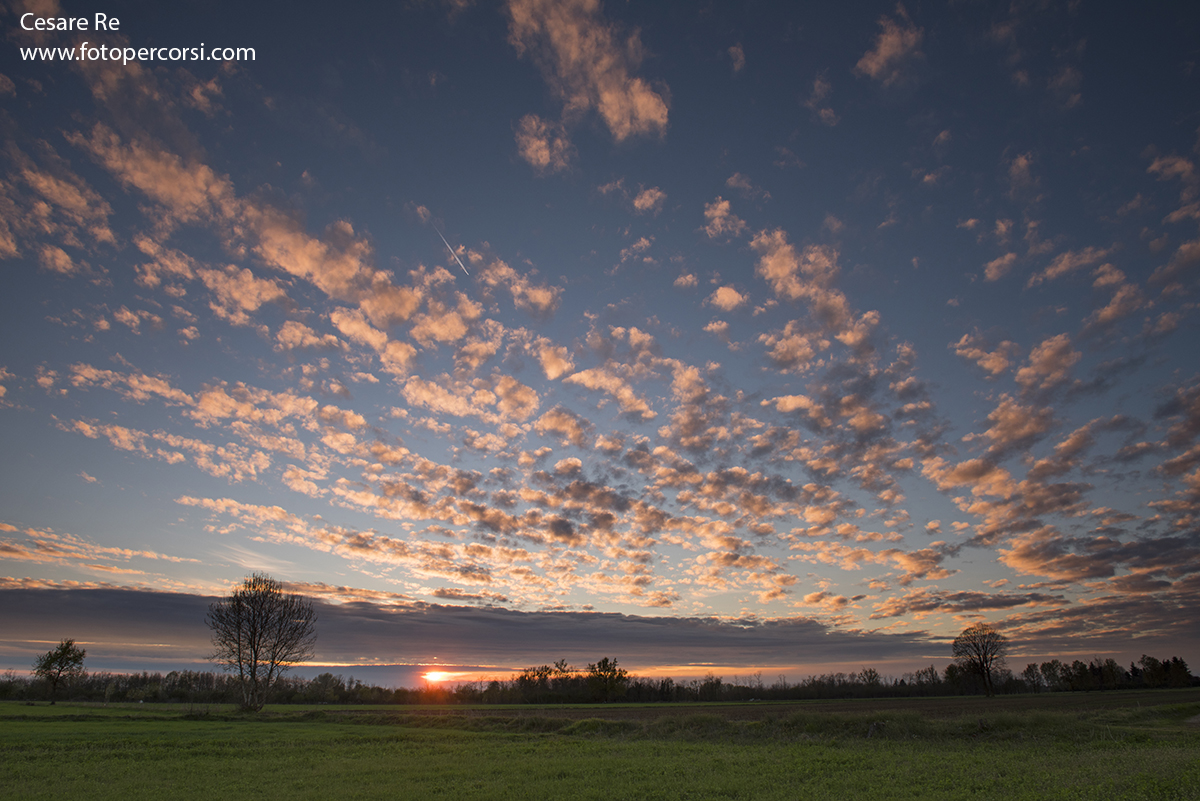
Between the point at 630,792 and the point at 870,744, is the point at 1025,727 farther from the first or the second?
the point at 630,792

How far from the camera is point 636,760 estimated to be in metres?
27.5

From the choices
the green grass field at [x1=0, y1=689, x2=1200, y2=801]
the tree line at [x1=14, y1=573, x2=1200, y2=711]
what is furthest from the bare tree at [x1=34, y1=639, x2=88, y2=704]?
the green grass field at [x1=0, y1=689, x2=1200, y2=801]

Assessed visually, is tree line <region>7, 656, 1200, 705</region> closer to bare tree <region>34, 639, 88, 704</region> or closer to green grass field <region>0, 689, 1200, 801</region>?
bare tree <region>34, 639, 88, 704</region>

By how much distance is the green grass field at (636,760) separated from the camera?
18.8 metres

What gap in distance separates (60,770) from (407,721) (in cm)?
3474

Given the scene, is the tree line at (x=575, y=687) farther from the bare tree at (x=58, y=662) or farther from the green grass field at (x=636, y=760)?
the green grass field at (x=636, y=760)

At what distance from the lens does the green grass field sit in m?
18.8

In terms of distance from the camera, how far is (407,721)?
54.0 m

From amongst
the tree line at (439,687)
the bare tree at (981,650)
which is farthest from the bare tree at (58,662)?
the bare tree at (981,650)

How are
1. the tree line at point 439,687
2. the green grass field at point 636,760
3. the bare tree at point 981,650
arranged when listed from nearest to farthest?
the green grass field at point 636,760 < the tree line at point 439,687 < the bare tree at point 981,650

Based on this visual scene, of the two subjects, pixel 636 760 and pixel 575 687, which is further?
pixel 575 687

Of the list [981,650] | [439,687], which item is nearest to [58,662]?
[439,687]

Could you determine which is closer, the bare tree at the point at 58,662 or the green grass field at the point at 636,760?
the green grass field at the point at 636,760

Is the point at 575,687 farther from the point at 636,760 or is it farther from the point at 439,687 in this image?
the point at 636,760
